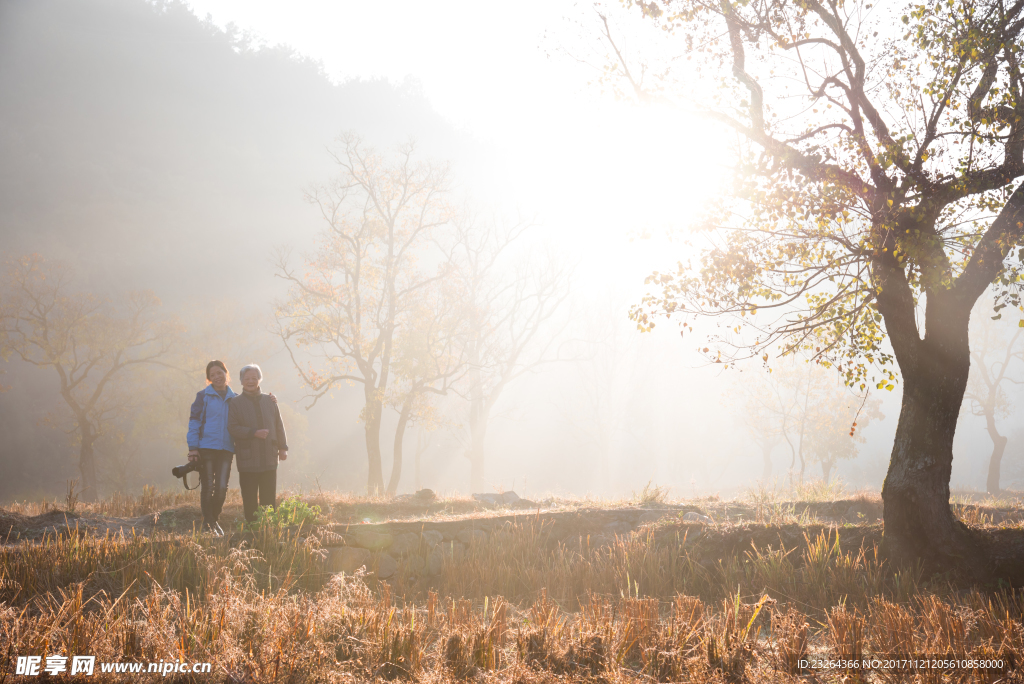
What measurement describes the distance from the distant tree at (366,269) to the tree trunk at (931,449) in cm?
1511

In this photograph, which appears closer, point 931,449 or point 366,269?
point 931,449

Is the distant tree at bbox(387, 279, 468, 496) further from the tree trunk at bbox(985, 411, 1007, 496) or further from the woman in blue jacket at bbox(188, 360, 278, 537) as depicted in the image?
the tree trunk at bbox(985, 411, 1007, 496)

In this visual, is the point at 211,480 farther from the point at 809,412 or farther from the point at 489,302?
the point at 809,412

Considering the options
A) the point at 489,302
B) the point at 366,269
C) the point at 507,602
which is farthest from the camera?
the point at 489,302

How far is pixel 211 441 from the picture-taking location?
601 centimetres

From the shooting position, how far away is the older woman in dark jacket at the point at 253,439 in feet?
19.6

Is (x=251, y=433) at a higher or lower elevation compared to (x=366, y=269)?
lower

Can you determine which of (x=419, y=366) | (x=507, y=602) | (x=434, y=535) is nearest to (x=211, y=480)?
(x=434, y=535)

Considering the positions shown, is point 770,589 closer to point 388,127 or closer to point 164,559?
point 164,559

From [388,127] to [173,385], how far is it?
98.9 metres

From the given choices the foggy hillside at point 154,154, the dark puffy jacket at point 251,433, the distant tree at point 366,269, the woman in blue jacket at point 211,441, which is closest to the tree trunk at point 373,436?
the distant tree at point 366,269

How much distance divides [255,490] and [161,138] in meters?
98.2

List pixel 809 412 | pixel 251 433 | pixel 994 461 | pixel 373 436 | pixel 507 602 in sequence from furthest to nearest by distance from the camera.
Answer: pixel 809 412 → pixel 994 461 → pixel 373 436 → pixel 251 433 → pixel 507 602

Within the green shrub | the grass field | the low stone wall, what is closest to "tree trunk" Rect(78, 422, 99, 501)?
the grass field
